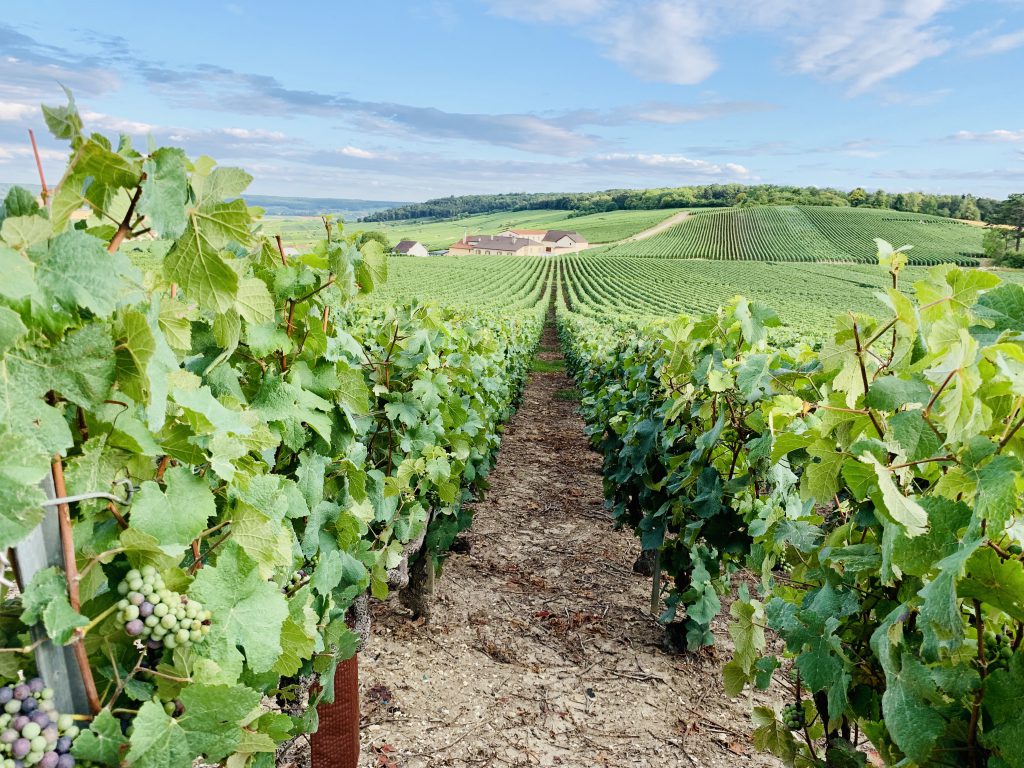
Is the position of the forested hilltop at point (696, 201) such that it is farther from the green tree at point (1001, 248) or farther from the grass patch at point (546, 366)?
the grass patch at point (546, 366)

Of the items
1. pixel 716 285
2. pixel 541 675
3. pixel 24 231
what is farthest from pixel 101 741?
pixel 716 285

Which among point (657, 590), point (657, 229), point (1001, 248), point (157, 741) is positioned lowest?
point (657, 590)

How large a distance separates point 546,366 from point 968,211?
111 meters

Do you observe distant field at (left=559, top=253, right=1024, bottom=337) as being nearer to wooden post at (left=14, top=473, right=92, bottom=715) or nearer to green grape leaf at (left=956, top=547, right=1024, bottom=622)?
green grape leaf at (left=956, top=547, right=1024, bottom=622)

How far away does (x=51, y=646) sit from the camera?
96cm

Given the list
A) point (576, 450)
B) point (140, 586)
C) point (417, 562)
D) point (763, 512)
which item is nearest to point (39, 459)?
point (140, 586)

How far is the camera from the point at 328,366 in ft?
7.09

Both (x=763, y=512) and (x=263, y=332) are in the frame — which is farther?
(x=763, y=512)

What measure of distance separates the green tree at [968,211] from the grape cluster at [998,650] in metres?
124

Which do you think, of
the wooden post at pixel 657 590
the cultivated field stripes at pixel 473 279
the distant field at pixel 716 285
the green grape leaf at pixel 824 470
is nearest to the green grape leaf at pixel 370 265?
the green grape leaf at pixel 824 470

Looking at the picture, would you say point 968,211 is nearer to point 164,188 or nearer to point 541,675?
point 541,675

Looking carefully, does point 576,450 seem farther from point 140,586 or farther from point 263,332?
point 140,586

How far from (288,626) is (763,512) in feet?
7.04

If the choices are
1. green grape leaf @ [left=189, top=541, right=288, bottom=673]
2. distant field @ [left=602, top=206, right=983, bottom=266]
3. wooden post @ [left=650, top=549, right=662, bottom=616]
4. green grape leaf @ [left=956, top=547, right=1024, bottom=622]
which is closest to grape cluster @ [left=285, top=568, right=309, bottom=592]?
green grape leaf @ [left=189, top=541, right=288, bottom=673]
